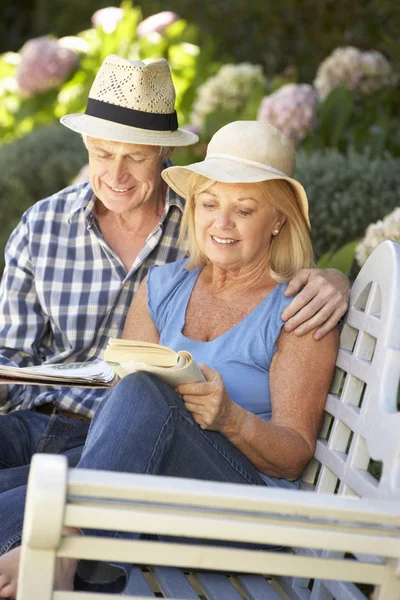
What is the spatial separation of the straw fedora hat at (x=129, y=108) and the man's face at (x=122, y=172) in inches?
2.3

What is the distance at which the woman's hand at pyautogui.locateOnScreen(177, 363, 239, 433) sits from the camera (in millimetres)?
2582

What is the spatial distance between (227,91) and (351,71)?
97 centimetres

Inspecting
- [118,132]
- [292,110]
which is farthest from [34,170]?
[118,132]

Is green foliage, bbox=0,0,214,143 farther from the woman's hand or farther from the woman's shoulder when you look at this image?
the woman's hand

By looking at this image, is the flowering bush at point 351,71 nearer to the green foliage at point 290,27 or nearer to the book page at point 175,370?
the green foliage at point 290,27

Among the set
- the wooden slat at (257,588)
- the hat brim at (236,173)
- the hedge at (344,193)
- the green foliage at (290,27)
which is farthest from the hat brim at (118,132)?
the green foliage at (290,27)

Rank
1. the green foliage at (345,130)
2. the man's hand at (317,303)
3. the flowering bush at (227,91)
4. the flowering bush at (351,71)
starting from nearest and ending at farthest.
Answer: the man's hand at (317,303) → the green foliage at (345,130) → the flowering bush at (351,71) → the flowering bush at (227,91)

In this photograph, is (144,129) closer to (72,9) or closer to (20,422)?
(20,422)

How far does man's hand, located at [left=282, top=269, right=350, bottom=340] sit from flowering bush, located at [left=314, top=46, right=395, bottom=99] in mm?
4258

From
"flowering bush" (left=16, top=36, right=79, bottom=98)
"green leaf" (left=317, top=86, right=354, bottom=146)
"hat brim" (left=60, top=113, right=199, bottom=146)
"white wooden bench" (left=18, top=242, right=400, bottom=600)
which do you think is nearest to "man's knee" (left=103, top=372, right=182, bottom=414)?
"white wooden bench" (left=18, top=242, right=400, bottom=600)

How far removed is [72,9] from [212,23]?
4414 millimetres

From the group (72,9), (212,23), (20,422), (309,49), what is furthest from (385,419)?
(72,9)

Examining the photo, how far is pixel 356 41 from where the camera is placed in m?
9.01

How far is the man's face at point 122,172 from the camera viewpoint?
3.42m
